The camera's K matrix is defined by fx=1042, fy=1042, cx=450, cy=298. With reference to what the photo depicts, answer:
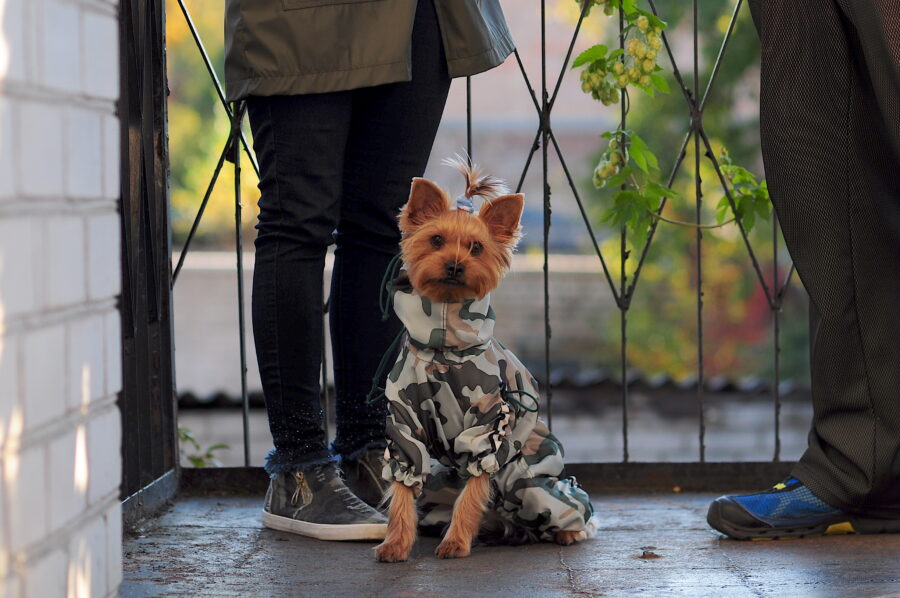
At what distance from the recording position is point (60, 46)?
128 centimetres

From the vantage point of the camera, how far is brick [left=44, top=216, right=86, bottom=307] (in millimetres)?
1260

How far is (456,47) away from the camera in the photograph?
218 cm

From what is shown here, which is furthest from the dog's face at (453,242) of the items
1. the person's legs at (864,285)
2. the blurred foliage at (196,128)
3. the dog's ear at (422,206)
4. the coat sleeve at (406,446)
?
the blurred foliage at (196,128)

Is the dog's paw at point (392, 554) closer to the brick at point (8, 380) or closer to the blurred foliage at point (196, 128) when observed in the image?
the brick at point (8, 380)

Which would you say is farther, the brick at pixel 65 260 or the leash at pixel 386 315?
the leash at pixel 386 315

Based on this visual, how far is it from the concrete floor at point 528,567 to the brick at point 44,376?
665 mm

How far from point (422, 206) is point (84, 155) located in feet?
2.82

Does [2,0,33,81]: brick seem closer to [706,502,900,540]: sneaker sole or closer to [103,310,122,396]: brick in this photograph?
[103,310,122,396]: brick

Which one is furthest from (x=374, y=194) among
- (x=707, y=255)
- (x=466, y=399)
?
(x=707, y=255)

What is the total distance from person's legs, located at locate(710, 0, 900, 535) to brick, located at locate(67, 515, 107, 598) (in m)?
1.43

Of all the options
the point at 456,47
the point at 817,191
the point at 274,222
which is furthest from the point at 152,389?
the point at 817,191

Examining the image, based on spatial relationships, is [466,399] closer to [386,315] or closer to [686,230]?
[386,315]

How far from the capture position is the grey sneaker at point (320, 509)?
84.8 inches

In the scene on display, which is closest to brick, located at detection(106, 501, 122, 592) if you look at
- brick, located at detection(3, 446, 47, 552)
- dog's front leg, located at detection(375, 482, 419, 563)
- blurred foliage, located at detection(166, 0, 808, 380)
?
brick, located at detection(3, 446, 47, 552)
